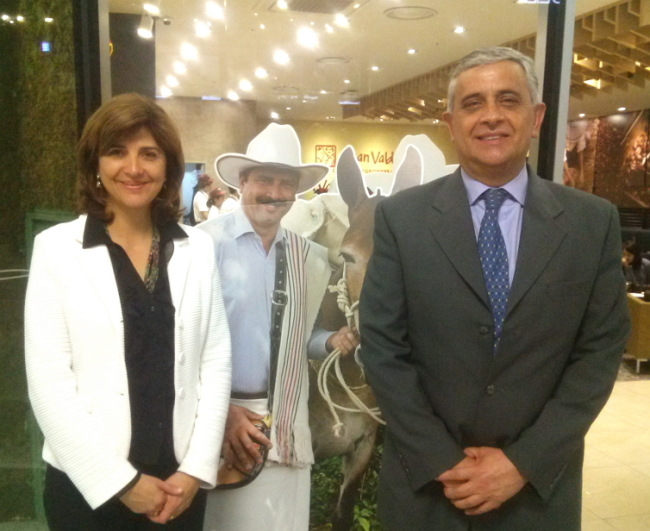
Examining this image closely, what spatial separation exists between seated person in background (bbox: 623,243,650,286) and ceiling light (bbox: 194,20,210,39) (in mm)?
7550

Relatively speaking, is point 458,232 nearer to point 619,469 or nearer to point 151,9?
point 151,9

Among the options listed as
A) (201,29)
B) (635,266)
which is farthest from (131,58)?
(635,266)

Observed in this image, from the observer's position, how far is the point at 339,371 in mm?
2404

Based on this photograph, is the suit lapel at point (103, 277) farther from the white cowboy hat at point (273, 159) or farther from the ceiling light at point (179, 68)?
the ceiling light at point (179, 68)

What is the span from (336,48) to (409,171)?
0.53 metres

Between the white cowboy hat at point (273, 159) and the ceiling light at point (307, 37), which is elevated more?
the ceiling light at point (307, 37)

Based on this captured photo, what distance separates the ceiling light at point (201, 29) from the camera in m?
2.14

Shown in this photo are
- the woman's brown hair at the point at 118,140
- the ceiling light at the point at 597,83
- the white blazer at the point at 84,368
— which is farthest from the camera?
the ceiling light at the point at 597,83

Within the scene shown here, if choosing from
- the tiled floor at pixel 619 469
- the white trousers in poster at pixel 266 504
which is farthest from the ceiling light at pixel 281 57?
the tiled floor at pixel 619 469

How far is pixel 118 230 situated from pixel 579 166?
50.0ft

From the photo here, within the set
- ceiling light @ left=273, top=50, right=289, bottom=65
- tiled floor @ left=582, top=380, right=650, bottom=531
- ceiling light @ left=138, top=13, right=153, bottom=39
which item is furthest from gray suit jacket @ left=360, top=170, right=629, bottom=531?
tiled floor @ left=582, top=380, right=650, bottom=531

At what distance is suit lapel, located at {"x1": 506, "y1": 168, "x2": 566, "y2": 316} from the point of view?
5.02ft

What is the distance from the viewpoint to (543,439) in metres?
1.53

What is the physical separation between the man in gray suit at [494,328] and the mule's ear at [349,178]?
0.65 metres
